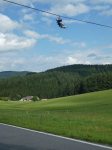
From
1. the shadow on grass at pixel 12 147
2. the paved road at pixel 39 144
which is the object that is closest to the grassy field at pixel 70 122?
the paved road at pixel 39 144

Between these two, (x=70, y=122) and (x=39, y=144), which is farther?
(x=70, y=122)

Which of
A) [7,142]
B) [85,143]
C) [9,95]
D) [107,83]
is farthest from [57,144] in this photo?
[9,95]

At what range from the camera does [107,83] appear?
110m

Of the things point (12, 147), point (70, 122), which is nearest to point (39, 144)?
point (12, 147)

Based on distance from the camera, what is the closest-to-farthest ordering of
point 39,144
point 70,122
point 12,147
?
point 12,147
point 39,144
point 70,122

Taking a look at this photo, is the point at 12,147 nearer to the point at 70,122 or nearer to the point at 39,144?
the point at 39,144

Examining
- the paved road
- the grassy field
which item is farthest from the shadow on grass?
the grassy field

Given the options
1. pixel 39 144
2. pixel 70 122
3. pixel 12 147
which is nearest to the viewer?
pixel 12 147

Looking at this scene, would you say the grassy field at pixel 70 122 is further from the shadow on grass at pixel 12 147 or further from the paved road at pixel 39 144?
the shadow on grass at pixel 12 147

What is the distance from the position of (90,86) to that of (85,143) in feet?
347

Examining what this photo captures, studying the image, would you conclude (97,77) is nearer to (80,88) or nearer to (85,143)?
(80,88)

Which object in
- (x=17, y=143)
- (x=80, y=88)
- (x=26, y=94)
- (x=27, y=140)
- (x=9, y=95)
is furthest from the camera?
(x=26, y=94)

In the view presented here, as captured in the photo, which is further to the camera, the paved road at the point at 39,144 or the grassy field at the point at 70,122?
the grassy field at the point at 70,122

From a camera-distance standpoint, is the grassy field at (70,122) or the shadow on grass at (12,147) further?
the grassy field at (70,122)
